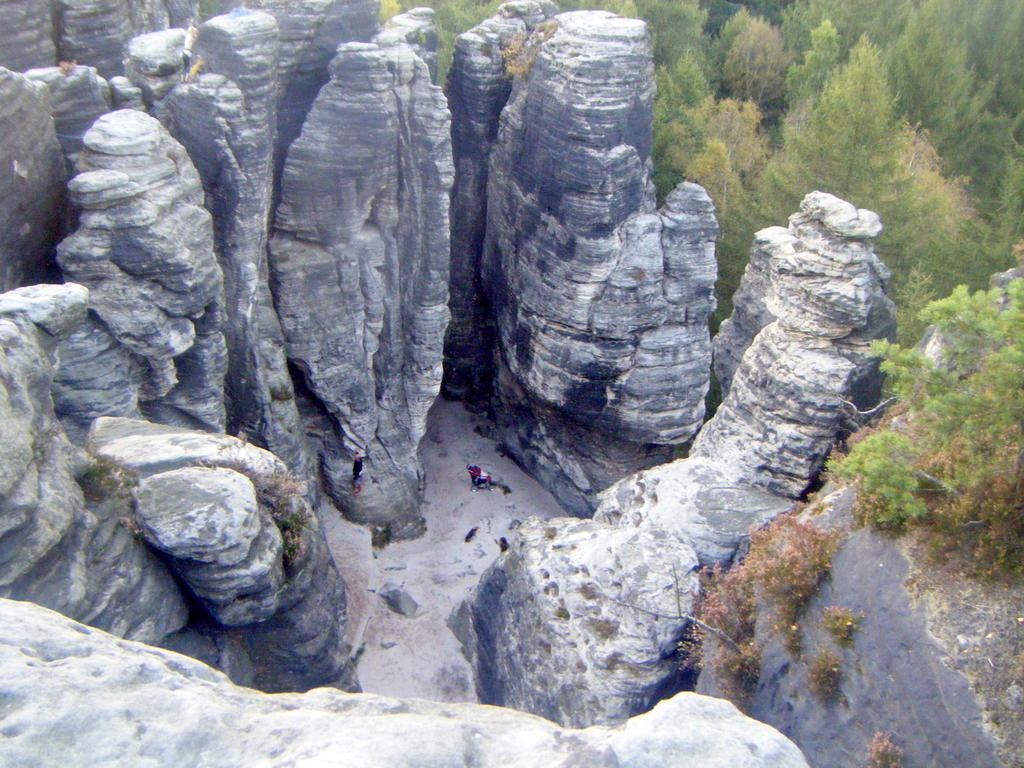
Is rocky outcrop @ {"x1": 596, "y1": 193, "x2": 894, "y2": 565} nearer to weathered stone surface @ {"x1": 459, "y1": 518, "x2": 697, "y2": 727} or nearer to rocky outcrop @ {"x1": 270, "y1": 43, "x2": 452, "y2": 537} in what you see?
weathered stone surface @ {"x1": 459, "y1": 518, "x2": 697, "y2": 727}

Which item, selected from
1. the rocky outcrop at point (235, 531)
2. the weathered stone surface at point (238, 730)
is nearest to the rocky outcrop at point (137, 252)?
the rocky outcrop at point (235, 531)

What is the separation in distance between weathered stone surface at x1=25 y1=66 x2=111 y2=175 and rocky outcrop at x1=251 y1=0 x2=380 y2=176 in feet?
15.7

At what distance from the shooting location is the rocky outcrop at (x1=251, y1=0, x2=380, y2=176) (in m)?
21.9

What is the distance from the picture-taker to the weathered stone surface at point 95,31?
21312 mm

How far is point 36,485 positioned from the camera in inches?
470

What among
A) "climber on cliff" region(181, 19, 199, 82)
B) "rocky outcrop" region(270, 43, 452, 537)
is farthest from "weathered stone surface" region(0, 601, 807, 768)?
"rocky outcrop" region(270, 43, 452, 537)

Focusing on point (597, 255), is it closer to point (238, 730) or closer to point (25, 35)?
point (25, 35)

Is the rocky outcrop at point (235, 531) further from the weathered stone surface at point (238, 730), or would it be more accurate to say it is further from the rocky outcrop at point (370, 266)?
the rocky outcrop at point (370, 266)

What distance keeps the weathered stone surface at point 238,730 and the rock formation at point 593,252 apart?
1819 cm

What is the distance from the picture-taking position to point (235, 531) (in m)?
14.5

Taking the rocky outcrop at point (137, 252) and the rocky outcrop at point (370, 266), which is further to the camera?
the rocky outcrop at point (370, 266)

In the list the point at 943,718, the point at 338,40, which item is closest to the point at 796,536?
the point at 943,718

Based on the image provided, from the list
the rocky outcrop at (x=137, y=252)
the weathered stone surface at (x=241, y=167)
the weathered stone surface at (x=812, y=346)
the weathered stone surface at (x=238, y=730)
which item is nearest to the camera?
the weathered stone surface at (x=238, y=730)

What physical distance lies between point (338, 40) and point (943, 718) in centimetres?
2039
